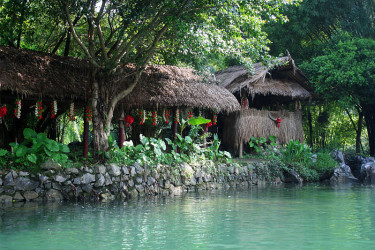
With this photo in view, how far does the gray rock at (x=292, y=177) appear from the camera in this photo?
13.9 metres

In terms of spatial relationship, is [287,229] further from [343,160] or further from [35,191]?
[343,160]

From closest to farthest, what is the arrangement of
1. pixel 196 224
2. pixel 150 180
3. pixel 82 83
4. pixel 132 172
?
pixel 196 224
pixel 132 172
pixel 150 180
pixel 82 83

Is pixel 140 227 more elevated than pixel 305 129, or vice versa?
pixel 305 129

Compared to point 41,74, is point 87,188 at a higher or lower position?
lower

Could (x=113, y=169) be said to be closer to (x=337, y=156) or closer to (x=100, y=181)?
(x=100, y=181)

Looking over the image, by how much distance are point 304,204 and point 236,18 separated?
14.4 ft

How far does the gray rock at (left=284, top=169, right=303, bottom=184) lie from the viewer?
13.9 metres

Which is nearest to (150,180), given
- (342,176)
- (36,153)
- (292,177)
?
(36,153)

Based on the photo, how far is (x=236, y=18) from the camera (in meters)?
9.67

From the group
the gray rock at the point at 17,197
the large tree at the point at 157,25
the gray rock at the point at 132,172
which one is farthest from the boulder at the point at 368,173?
the gray rock at the point at 17,197

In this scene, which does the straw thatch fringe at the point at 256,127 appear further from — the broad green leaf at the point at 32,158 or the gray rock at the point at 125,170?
the broad green leaf at the point at 32,158

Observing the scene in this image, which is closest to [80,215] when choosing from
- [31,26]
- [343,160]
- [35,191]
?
[35,191]

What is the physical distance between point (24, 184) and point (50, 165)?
2.09ft

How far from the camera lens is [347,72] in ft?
49.0
